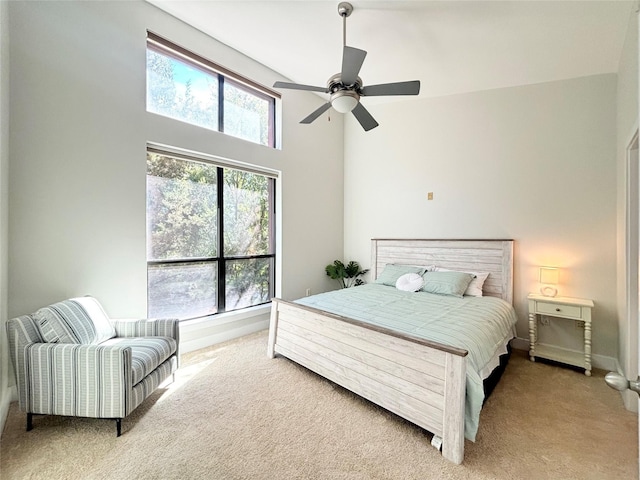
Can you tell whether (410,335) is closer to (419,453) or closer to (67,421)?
(419,453)

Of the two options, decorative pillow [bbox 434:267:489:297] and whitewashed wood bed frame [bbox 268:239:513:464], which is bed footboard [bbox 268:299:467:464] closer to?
whitewashed wood bed frame [bbox 268:239:513:464]

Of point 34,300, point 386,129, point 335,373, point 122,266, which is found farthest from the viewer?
point 386,129

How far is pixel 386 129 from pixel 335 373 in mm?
3747

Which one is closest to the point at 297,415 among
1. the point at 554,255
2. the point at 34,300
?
the point at 34,300

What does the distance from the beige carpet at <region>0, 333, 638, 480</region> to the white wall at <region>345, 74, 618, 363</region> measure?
1.29 metres

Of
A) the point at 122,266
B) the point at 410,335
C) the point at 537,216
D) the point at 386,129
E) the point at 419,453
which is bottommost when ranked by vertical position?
the point at 419,453

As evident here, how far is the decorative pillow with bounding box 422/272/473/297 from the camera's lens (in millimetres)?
3283

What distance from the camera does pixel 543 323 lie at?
323 cm

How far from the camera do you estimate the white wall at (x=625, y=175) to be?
7.09 ft

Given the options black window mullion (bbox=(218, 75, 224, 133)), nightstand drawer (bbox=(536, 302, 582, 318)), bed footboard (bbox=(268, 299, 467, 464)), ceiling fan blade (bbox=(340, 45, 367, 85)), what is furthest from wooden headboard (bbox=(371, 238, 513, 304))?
black window mullion (bbox=(218, 75, 224, 133))

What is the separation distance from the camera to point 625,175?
2.48m

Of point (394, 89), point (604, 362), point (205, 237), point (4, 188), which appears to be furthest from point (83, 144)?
point (604, 362)

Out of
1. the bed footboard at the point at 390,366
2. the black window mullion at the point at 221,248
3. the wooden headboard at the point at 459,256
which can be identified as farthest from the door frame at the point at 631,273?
the black window mullion at the point at 221,248

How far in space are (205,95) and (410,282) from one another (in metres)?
3.46
